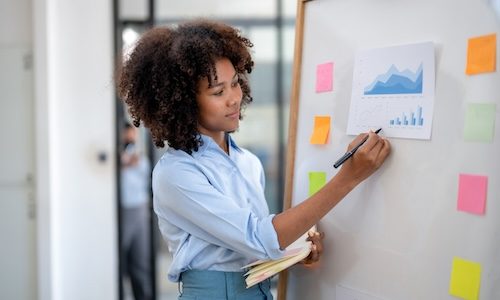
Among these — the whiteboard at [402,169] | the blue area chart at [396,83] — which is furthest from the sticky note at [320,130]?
the blue area chart at [396,83]

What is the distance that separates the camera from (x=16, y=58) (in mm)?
2891

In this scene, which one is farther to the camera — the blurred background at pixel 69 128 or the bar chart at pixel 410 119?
the blurred background at pixel 69 128

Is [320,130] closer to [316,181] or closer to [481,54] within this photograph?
[316,181]

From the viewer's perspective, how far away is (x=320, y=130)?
1.33 meters

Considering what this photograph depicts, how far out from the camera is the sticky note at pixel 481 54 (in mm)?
933

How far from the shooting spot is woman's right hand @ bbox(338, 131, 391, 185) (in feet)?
3.62

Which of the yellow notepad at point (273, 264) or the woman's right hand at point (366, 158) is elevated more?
the woman's right hand at point (366, 158)

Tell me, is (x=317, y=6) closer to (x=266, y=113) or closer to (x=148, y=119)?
(x=148, y=119)

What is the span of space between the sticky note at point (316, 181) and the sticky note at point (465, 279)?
404 mm

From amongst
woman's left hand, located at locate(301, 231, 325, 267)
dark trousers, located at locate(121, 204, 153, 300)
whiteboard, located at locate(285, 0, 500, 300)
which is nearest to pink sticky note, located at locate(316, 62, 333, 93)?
whiteboard, located at locate(285, 0, 500, 300)

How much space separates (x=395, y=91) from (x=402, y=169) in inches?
6.8

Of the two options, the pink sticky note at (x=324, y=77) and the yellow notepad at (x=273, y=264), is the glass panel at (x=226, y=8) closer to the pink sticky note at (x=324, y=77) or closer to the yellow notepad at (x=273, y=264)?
the pink sticky note at (x=324, y=77)

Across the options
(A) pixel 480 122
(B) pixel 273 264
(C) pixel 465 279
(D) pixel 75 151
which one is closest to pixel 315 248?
(B) pixel 273 264

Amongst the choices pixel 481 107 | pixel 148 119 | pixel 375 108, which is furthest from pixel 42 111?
pixel 481 107
